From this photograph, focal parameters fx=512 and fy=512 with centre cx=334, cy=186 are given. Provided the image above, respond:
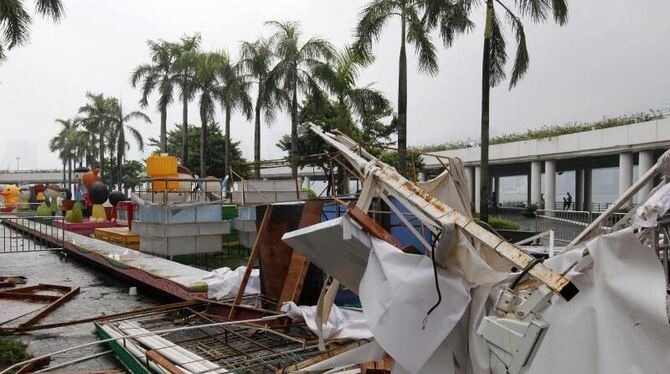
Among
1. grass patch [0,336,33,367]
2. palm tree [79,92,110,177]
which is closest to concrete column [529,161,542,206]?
grass patch [0,336,33,367]

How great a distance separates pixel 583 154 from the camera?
27781mm

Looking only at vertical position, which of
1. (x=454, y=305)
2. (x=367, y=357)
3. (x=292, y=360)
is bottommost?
(x=292, y=360)

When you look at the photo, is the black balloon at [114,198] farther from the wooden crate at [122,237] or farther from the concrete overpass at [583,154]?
the concrete overpass at [583,154]

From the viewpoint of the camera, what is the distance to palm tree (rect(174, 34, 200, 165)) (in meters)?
36.3

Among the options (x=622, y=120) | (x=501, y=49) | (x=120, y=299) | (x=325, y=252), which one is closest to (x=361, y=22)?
(x=501, y=49)

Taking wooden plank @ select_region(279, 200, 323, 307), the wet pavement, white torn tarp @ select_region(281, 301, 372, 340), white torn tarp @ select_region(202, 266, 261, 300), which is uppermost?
wooden plank @ select_region(279, 200, 323, 307)

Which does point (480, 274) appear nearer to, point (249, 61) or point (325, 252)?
point (325, 252)

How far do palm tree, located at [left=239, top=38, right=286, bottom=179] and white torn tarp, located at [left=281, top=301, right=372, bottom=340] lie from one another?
76.0 feet

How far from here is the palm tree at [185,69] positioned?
36344mm

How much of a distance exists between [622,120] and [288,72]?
57.4 feet

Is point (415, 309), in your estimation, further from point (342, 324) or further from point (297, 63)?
point (297, 63)

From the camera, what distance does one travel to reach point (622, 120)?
25.9m

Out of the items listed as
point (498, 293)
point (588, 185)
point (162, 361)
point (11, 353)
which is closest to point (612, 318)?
point (498, 293)

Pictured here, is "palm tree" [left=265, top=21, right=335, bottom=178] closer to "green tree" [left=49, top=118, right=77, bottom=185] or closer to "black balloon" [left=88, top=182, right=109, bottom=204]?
"black balloon" [left=88, top=182, right=109, bottom=204]
